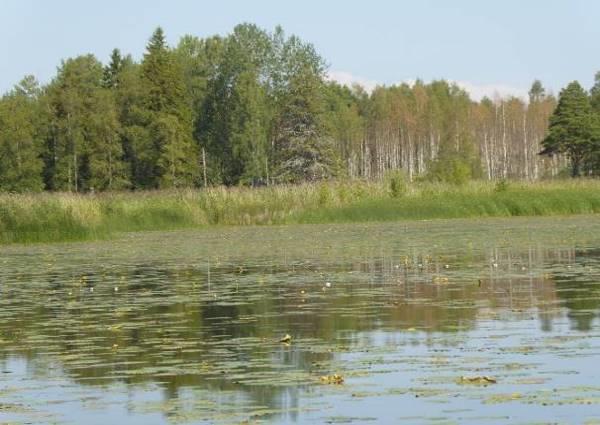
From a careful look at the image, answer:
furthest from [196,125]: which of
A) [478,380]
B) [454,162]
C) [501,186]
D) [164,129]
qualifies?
[478,380]

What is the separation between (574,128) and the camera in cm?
9481

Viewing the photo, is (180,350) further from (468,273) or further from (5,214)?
(5,214)

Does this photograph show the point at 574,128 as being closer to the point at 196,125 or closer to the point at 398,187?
the point at 196,125

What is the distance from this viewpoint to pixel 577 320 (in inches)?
560

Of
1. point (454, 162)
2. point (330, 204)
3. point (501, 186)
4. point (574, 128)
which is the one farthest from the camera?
point (454, 162)

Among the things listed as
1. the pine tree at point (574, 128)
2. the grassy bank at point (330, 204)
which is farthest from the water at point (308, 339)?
the pine tree at point (574, 128)

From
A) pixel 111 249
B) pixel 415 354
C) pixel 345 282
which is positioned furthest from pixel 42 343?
pixel 111 249

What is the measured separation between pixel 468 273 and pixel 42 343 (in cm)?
958

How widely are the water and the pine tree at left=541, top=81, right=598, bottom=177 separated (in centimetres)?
6789

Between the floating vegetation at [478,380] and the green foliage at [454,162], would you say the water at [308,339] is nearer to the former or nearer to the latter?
the floating vegetation at [478,380]

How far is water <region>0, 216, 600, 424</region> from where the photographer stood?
964 centimetres

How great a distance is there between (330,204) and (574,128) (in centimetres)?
4805

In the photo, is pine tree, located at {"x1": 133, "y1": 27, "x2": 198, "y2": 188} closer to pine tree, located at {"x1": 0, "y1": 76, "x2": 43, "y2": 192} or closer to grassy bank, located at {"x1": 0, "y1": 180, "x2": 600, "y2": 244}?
Answer: pine tree, located at {"x1": 0, "y1": 76, "x2": 43, "y2": 192}

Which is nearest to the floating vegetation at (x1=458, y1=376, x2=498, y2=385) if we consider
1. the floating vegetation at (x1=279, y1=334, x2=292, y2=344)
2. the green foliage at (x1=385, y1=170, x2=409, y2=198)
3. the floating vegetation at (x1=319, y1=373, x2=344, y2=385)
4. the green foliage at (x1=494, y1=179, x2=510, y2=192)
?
the floating vegetation at (x1=319, y1=373, x2=344, y2=385)
